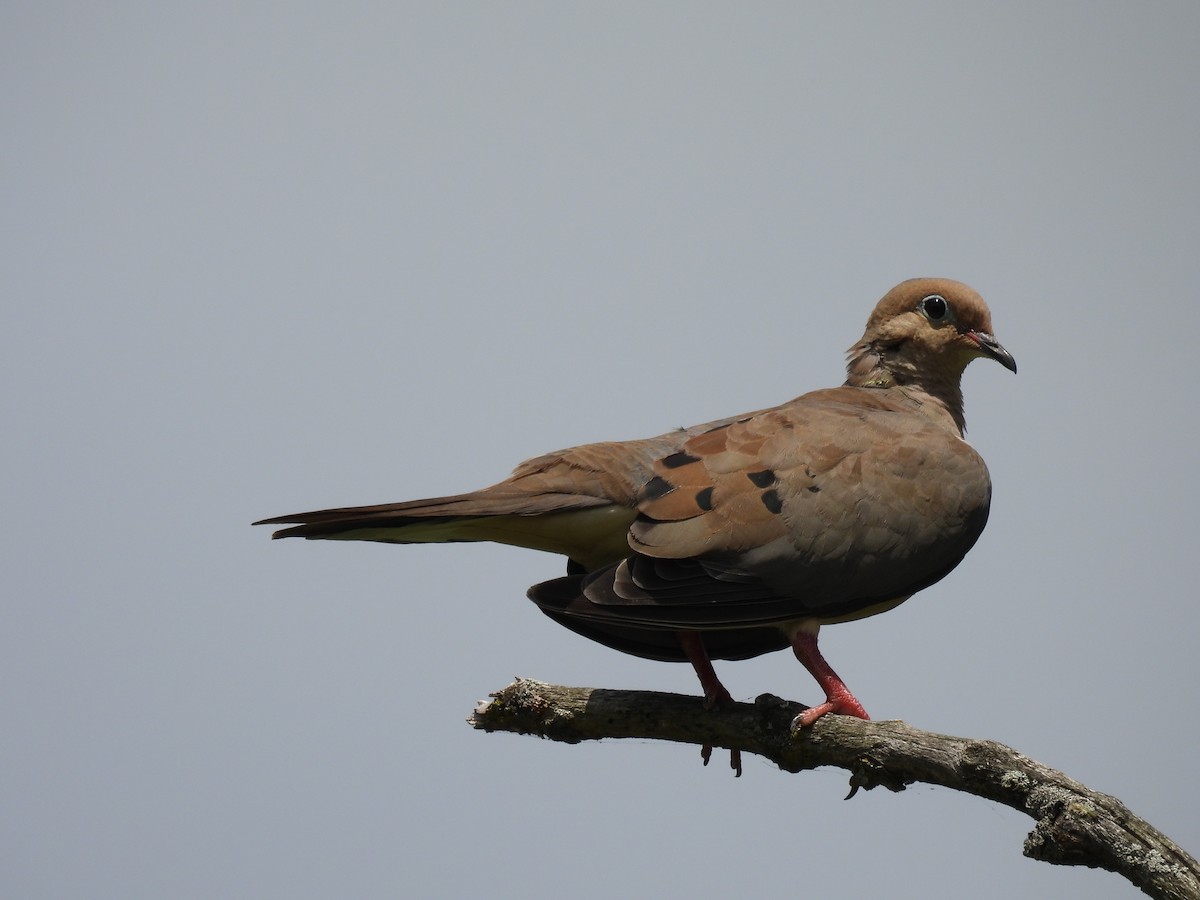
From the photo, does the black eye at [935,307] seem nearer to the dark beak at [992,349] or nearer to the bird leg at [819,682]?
the dark beak at [992,349]

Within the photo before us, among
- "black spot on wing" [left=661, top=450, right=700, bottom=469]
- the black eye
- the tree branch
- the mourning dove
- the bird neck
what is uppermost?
the black eye

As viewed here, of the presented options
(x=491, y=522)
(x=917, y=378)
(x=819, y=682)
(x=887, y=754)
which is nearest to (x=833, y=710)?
(x=819, y=682)

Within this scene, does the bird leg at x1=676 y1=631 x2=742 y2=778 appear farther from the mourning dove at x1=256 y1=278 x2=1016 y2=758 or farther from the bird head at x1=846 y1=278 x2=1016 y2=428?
the bird head at x1=846 y1=278 x2=1016 y2=428

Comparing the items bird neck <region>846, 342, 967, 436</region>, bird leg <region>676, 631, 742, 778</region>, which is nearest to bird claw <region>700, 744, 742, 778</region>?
bird leg <region>676, 631, 742, 778</region>

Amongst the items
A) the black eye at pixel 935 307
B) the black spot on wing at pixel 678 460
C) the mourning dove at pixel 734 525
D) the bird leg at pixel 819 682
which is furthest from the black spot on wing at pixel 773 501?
the black eye at pixel 935 307

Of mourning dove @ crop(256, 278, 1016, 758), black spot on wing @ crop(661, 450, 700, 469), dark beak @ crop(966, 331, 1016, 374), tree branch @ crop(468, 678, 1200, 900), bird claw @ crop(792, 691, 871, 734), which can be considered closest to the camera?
tree branch @ crop(468, 678, 1200, 900)

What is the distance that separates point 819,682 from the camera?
13.8ft

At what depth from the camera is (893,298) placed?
5.48 meters

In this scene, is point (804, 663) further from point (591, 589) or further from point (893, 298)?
point (893, 298)

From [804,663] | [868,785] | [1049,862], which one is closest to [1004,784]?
[1049,862]

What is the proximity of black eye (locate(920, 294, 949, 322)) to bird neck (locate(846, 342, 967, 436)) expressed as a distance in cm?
16

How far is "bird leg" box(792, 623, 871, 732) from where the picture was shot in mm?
3941

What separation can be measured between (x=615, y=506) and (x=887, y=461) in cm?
97

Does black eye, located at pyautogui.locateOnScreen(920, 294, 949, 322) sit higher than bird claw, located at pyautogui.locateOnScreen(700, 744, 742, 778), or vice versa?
black eye, located at pyautogui.locateOnScreen(920, 294, 949, 322)
